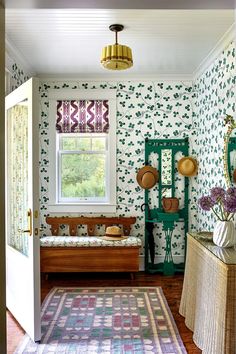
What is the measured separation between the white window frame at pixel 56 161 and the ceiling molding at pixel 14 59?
1.84ft

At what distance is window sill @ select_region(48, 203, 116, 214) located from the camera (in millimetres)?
5344

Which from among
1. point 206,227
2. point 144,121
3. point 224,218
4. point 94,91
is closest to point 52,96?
point 94,91

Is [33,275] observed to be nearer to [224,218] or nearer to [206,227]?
[224,218]

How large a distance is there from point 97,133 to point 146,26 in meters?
2.05

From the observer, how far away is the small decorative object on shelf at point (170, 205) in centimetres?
521

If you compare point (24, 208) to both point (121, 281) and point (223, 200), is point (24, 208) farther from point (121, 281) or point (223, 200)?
point (121, 281)

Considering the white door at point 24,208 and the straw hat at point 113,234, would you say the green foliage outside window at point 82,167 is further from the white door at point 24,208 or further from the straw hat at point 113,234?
the white door at point 24,208

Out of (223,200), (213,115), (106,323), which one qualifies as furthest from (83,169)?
(223,200)

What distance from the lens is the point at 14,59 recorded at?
171 inches

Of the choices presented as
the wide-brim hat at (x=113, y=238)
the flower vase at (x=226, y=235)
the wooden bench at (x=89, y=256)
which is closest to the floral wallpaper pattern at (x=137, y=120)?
the wide-brim hat at (x=113, y=238)

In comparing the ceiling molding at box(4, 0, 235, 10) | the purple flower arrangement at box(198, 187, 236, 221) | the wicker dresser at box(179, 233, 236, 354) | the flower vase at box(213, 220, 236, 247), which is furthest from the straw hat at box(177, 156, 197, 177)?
the ceiling molding at box(4, 0, 235, 10)

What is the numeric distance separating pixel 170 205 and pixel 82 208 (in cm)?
124

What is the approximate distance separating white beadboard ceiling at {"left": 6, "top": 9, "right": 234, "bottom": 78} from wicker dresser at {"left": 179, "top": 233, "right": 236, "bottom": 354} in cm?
198

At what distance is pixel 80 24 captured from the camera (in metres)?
3.51
